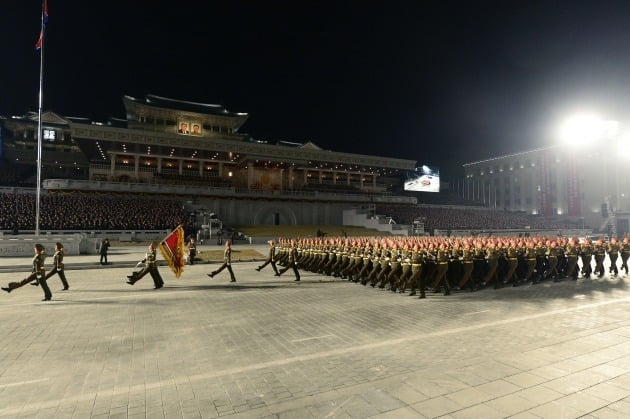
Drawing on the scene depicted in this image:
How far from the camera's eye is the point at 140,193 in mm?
41125

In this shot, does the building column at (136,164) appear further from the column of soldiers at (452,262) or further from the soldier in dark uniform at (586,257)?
the soldier in dark uniform at (586,257)

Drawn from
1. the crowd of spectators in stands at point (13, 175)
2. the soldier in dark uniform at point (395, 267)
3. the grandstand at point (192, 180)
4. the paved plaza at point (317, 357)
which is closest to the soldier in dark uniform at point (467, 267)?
the paved plaza at point (317, 357)

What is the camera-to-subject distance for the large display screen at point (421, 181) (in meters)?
69.6

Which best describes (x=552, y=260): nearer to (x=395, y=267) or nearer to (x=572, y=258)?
(x=572, y=258)

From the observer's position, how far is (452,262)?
1116 centimetres

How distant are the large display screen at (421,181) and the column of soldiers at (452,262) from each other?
54868 millimetres

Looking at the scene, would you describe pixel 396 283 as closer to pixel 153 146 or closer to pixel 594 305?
pixel 594 305

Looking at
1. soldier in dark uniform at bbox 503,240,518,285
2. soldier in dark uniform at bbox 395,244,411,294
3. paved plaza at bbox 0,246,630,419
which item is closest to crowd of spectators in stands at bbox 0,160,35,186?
paved plaza at bbox 0,246,630,419

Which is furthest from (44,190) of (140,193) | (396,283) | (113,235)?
(396,283)

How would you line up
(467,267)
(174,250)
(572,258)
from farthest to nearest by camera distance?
(572,258) < (174,250) < (467,267)

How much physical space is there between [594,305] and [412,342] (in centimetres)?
614

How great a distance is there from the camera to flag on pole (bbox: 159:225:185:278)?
1255 centimetres

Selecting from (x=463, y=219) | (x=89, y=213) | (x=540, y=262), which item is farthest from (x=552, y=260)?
(x=463, y=219)

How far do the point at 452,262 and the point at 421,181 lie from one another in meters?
61.5
